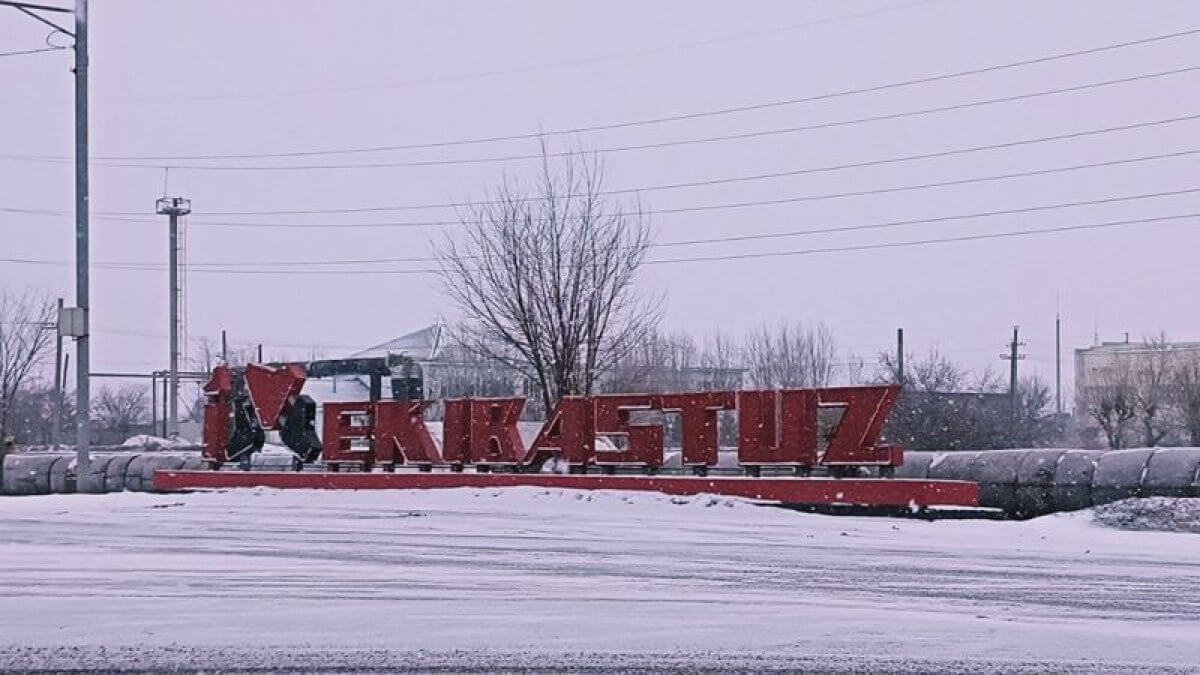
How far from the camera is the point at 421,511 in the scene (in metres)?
23.5

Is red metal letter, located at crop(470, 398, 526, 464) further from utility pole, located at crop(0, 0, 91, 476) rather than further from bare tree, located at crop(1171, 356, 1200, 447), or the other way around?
bare tree, located at crop(1171, 356, 1200, 447)

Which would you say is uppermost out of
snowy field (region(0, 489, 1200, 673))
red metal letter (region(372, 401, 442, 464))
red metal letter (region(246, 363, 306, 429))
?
red metal letter (region(246, 363, 306, 429))

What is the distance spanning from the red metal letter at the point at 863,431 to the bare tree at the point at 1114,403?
101 ft

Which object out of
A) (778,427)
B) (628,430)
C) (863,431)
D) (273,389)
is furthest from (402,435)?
(863,431)

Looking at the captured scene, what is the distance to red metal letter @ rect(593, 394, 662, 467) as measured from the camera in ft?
87.6

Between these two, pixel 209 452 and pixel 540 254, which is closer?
pixel 209 452

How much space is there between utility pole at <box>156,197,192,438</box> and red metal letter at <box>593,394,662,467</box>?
3882 centimetres

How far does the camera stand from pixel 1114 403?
219 ft

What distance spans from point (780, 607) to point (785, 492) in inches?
495

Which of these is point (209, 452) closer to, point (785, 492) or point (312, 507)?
point (312, 507)

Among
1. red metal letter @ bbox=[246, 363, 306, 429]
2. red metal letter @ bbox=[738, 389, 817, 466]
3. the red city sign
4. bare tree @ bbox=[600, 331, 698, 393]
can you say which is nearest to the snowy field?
the red city sign

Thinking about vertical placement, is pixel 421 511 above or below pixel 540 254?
below

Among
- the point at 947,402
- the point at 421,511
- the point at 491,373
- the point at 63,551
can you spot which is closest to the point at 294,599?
the point at 63,551

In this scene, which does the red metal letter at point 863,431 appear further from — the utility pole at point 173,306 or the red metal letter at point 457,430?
the utility pole at point 173,306
